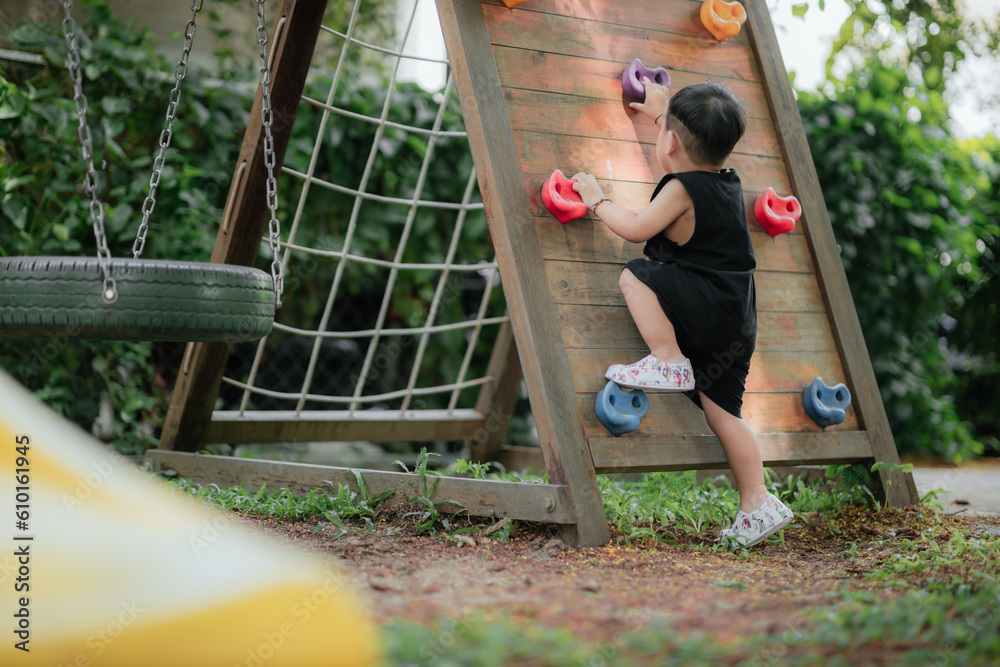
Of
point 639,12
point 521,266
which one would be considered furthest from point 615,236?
point 639,12

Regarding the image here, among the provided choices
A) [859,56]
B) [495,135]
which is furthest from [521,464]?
[859,56]

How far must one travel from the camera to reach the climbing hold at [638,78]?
257cm

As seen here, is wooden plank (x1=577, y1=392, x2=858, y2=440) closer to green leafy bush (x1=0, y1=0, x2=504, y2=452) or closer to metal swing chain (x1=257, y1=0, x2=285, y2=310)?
metal swing chain (x1=257, y1=0, x2=285, y2=310)

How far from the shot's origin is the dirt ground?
150 centimetres

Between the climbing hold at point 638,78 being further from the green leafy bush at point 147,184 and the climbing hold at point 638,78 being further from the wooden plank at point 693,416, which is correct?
the green leafy bush at point 147,184

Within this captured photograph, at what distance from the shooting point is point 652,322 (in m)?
2.31

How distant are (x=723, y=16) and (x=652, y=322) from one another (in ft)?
3.89

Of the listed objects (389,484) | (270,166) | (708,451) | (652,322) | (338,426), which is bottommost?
(338,426)

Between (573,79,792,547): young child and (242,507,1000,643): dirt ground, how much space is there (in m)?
0.22

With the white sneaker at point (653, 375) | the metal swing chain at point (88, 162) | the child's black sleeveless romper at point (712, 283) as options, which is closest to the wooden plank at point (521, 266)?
the white sneaker at point (653, 375)

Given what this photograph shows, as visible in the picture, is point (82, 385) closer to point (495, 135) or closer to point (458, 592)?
point (495, 135)

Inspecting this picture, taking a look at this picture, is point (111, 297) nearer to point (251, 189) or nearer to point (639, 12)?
point (251, 189)

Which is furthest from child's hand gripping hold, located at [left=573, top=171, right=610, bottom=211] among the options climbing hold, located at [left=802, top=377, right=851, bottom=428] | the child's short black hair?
climbing hold, located at [left=802, top=377, right=851, bottom=428]

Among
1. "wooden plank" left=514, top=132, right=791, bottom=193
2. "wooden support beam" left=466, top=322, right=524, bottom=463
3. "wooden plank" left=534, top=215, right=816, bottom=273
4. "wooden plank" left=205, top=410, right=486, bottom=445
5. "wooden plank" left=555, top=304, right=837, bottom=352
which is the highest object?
"wooden plank" left=514, top=132, right=791, bottom=193
